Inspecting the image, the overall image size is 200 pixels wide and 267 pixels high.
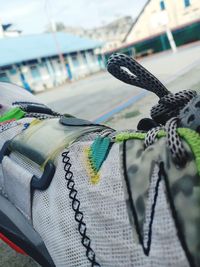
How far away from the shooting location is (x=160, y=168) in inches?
23.0

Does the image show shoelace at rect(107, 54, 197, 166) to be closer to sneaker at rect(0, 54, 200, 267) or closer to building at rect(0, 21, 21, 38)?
sneaker at rect(0, 54, 200, 267)

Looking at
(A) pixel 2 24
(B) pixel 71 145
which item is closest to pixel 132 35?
(A) pixel 2 24

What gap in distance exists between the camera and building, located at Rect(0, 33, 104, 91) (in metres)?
20.8

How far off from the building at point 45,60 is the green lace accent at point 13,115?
18798mm

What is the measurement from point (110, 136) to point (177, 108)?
200 mm

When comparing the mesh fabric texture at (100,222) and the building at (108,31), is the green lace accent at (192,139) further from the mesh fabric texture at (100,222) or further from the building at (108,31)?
the building at (108,31)

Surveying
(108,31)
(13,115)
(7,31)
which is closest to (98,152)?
(13,115)

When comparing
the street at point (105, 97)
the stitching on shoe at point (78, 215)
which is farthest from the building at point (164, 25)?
the stitching on shoe at point (78, 215)

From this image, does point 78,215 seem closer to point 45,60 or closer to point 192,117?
point 192,117

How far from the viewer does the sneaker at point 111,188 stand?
0.55m

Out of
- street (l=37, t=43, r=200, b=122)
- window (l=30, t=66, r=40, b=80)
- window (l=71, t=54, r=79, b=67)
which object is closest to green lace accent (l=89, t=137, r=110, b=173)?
street (l=37, t=43, r=200, b=122)

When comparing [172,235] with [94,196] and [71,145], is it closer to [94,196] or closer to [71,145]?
[94,196]

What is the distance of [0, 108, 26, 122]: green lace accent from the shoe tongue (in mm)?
776

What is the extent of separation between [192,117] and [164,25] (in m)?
29.4
